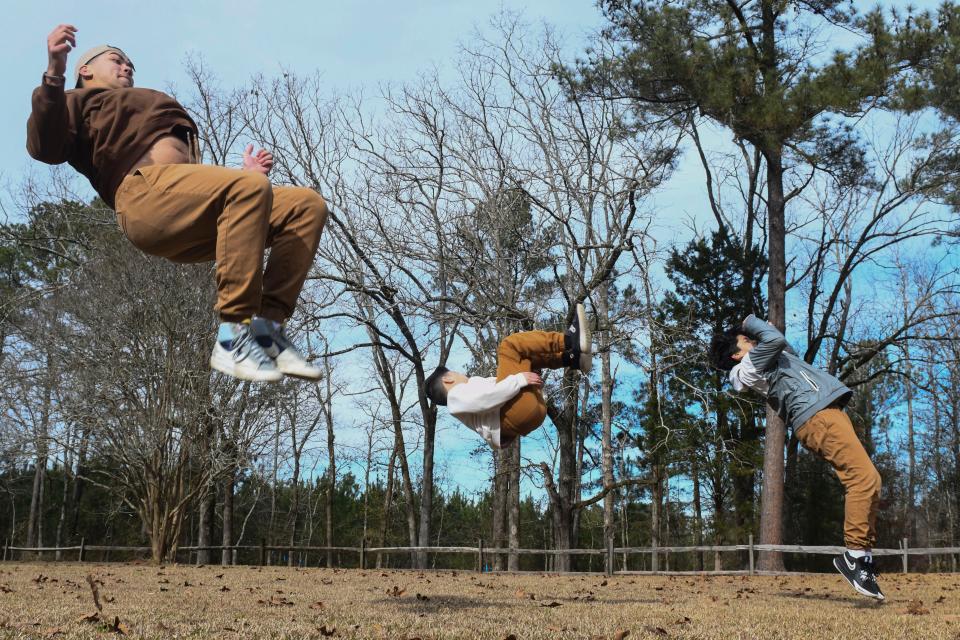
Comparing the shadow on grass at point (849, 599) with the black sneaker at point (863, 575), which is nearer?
the black sneaker at point (863, 575)

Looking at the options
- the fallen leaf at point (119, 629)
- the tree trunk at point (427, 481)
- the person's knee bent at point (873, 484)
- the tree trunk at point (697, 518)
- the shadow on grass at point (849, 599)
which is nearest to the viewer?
the fallen leaf at point (119, 629)

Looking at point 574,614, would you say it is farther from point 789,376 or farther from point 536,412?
point 789,376

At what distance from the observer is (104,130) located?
3393 millimetres

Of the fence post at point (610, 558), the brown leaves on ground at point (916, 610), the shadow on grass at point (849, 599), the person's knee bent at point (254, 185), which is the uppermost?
the person's knee bent at point (254, 185)

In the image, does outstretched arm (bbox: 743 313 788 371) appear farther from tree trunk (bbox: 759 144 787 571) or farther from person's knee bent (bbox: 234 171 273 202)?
tree trunk (bbox: 759 144 787 571)

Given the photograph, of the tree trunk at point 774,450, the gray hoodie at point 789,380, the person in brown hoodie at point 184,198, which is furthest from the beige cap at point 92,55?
the tree trunk at point 774,450

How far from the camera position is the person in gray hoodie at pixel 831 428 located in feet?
19.8

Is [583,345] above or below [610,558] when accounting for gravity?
above

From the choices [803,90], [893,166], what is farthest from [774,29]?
[893,166]

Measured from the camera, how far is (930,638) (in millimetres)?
4539

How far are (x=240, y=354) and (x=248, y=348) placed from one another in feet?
0.13

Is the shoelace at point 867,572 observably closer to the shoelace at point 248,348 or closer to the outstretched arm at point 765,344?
the outstretched arm at point 765,344

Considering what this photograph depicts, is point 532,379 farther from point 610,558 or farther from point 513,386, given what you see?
point 610,558

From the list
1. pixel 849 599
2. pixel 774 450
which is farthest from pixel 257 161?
pixel 774 450
